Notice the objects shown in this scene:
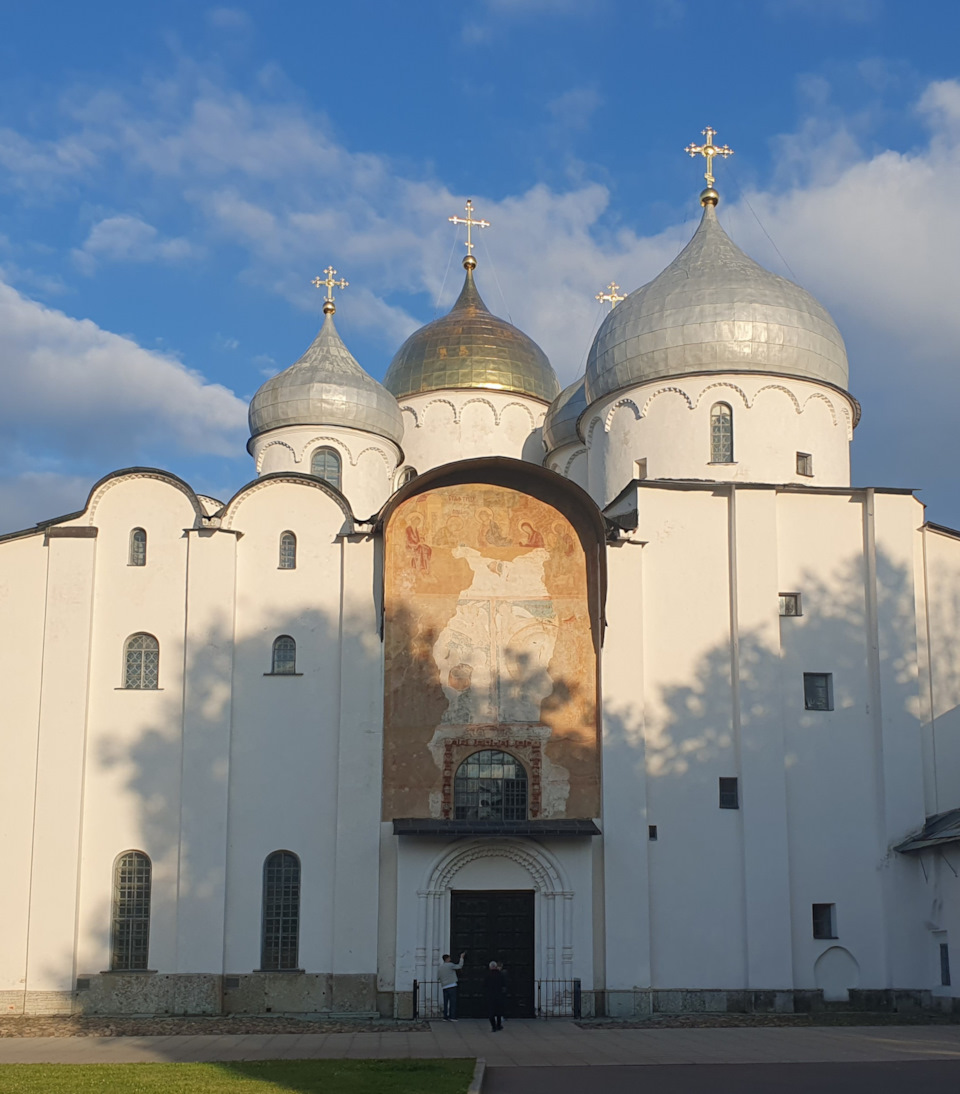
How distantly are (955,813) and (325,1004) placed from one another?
9919mm

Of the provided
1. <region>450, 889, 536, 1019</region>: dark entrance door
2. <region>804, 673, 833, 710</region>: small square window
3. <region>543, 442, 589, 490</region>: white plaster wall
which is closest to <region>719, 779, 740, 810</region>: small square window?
<region>804, 673, 833, 710</region>: small square window

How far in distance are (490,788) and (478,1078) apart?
26.7 feet

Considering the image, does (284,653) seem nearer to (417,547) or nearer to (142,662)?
(142,662)

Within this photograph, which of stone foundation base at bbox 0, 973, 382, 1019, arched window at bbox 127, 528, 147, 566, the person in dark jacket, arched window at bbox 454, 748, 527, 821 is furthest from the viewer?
arched window at bbox 127, 528, 147, 566

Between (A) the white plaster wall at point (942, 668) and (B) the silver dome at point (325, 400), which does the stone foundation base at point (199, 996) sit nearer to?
(A) the white plaster wall at point (942, 668)

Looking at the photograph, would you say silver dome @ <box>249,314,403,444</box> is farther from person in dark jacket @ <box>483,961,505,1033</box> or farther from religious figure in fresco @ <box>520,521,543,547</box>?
person in dark jacket @ <box>483,961,505,1033</box>

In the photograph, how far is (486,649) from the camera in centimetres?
2092

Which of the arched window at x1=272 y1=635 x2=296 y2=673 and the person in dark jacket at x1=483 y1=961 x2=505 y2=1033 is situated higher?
the arched window at x1=272 y1=635 x2=296 y2=673

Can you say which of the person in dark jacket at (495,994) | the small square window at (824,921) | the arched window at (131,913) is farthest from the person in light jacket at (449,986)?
the small square window at (824,921)

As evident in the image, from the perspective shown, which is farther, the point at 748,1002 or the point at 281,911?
the point at 281,911

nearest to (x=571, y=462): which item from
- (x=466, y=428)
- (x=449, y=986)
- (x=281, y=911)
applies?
(x=466, y=428)

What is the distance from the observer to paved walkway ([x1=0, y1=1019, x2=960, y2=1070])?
14.5 metres

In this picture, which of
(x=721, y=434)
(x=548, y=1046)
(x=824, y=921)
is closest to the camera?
(x=548, y=1046)

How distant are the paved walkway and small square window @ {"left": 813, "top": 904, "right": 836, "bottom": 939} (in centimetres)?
262
